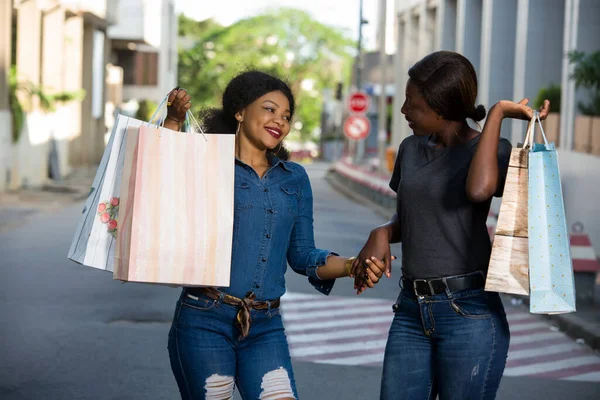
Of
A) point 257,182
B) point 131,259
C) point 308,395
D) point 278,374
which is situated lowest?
point 308,395

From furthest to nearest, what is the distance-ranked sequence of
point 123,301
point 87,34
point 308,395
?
point 87,34 → point 123,301 → point 308,395

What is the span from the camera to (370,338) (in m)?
9.88

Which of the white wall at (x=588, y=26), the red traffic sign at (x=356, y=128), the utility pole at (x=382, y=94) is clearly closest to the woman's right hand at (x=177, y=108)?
the white wall at (x=588, y=26)

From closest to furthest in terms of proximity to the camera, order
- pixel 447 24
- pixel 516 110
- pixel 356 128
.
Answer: pixel 516 110, pixel 447 24, pixel 356 128

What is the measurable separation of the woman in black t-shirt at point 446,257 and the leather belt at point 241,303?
52cm

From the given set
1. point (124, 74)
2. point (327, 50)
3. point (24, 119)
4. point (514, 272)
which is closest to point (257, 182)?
point (514, 272)

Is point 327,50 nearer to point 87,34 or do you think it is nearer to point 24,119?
point 87,34

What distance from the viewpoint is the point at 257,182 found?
15.0 ft

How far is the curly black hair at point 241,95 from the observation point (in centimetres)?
467

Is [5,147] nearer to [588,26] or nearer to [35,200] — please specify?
[35,200]

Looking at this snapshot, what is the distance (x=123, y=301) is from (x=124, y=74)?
5269 cm

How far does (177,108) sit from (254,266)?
0.66 m

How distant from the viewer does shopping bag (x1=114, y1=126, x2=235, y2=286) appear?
4.27m

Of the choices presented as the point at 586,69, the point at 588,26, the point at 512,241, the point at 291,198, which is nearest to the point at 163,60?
the point at 588,26
